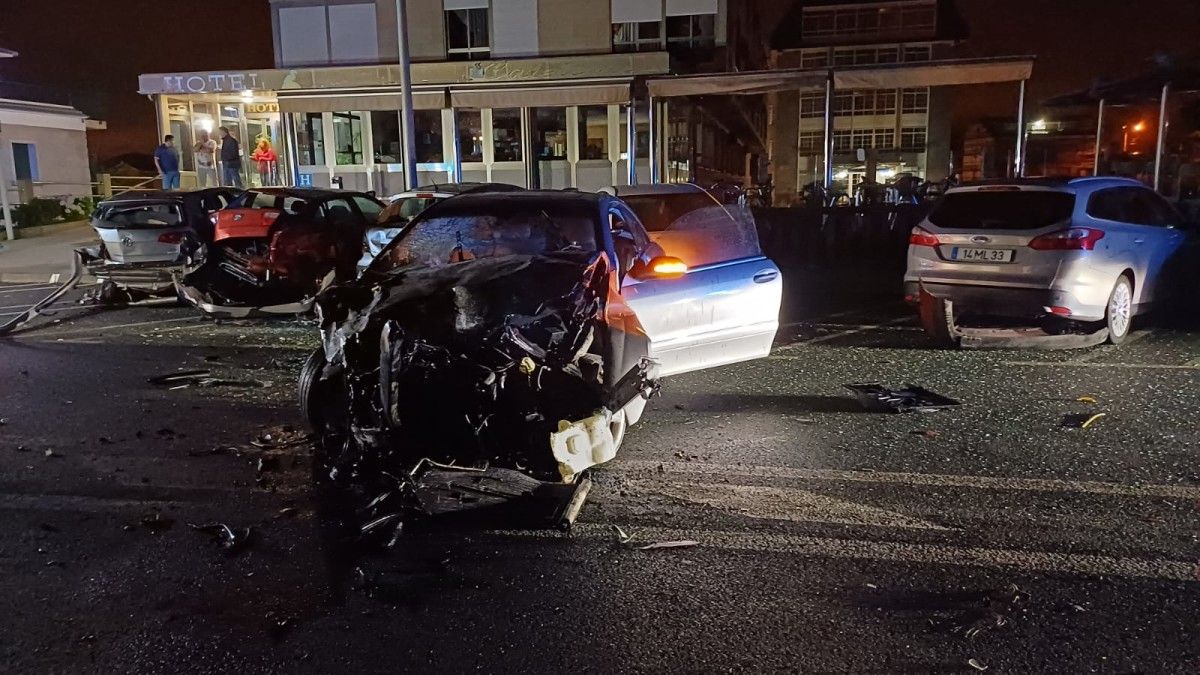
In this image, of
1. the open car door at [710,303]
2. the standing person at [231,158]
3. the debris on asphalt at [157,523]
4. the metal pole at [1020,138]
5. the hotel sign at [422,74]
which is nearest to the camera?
the debris on asphalt at [157,523]

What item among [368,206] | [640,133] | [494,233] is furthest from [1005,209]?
[640,133]

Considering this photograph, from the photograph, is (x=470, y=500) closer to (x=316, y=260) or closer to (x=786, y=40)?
(x=316, y=260)

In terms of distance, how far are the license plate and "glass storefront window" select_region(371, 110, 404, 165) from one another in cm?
1861

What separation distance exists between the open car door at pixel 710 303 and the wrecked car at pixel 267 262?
5.09m

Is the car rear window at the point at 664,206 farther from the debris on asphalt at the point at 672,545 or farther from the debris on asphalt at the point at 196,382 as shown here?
the debris on asphalt at the point at 672,545

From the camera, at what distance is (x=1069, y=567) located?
3.69 meters

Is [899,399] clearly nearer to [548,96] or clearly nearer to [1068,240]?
[1068,240]

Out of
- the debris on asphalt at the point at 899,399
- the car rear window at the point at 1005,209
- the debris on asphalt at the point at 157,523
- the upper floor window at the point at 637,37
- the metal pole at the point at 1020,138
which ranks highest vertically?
the upper floor window at the point at 637,37

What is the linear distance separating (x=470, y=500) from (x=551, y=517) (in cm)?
52

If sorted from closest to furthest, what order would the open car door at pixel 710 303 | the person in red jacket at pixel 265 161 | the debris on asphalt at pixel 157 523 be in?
1. the debris on asphalt at pixel 157 523
2. the open car door at pixel 710 303
3. the person in red jacket at pixel 265 161

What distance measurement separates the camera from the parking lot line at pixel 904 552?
367cm

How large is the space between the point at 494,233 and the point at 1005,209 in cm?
501

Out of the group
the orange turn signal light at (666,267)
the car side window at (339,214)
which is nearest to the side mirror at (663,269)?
the orange turn signal light at (666,267)

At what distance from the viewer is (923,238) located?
27.1 ft
